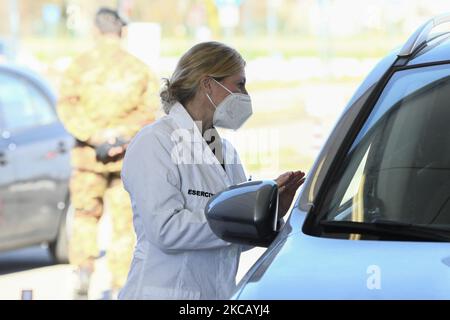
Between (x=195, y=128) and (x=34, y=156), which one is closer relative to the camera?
(x=195, y=128)

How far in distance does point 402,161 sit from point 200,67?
2.60 feet

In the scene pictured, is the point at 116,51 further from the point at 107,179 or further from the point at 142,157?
the point at 142,157

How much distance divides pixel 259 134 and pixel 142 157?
18.4 meters

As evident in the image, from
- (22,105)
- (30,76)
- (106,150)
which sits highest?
(30,76)

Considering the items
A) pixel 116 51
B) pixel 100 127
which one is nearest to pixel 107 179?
pixel 100 127

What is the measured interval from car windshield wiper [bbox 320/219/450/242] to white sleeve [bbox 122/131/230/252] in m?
0.59

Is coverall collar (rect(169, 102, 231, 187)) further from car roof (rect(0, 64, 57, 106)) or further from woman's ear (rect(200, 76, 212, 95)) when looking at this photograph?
car roof (rect(0, 64, 57, 106))

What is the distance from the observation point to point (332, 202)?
11.1 feet

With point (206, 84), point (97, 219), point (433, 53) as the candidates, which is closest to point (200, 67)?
point (206, 84)

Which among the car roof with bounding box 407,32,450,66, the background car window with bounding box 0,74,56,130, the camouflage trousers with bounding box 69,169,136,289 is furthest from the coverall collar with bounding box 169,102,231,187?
the background car window with bounding box 0,74,56,130

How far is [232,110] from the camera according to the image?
159 inches

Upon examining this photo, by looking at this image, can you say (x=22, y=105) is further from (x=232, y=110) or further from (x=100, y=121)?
(x=232, y=110)

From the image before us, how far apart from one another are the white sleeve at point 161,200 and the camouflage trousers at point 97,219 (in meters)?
3.87

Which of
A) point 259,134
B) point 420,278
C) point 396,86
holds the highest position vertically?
point 396,86
